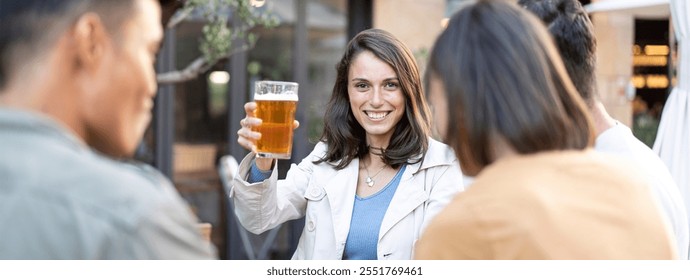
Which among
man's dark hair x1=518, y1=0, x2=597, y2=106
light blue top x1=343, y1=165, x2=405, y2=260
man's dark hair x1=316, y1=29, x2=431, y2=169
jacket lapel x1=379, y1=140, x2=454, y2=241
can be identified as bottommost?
Answer: light blue top x1=343, y1=165, x2=405, y2=260

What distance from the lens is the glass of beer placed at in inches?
81.3

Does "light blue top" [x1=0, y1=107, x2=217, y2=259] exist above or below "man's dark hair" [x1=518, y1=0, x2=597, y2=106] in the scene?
below

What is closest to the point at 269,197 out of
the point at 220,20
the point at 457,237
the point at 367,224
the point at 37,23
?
the point at 367,224

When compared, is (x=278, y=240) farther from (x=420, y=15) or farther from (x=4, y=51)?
(x=4, y=51)

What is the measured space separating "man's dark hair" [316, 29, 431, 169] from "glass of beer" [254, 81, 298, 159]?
0.46 metres

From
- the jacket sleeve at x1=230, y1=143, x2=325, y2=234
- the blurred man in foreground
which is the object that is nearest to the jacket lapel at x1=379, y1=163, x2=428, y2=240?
the jacket sleeve at x1=230, y1=143, x2=325, y2=234

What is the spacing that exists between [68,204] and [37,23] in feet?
0.92

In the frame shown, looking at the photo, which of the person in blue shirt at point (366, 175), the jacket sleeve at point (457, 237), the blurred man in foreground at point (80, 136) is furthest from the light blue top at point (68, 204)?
the person in blue shirt at point (366, 175)

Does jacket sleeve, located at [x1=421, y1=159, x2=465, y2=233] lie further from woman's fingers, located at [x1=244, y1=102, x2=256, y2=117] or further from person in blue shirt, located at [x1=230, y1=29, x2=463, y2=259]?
woman's fingers, located at [x1=244, y1=102, x2=256, y2=117]

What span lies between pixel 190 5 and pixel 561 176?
2.86 m

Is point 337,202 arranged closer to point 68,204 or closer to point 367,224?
point 367,224

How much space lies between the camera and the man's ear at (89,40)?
100 cm

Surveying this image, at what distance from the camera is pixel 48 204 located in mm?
869

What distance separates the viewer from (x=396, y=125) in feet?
8.36
